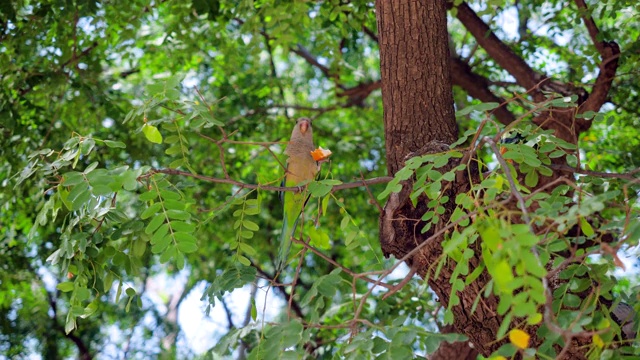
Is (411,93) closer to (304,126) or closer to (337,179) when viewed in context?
(337,179)

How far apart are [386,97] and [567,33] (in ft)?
11.4

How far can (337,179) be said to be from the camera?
4055 millimetres

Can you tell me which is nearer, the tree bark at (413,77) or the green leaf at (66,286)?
the green leaf at (66,286)

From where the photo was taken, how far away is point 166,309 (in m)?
8.41

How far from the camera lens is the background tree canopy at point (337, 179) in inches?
90.5

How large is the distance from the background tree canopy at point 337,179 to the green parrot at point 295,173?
0.22 m

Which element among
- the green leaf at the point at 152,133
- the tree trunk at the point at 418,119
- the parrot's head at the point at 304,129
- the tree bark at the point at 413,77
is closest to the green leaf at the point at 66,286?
the green leaf at the point at 152,133

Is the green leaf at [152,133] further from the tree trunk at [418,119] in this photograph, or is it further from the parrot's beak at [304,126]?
the parrot's beak at [304,126]

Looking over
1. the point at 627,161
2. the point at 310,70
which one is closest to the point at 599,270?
the point at 627,161

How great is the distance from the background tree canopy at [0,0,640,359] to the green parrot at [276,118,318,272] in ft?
0.71

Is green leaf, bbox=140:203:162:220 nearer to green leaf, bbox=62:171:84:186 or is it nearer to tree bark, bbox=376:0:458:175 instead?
green leaf, bbox=62:171:84:186

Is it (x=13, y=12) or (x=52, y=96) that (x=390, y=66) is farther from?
(x=52, y=96)

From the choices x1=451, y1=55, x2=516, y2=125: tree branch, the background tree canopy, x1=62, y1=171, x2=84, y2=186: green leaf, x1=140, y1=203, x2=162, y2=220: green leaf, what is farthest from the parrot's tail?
x1=451, y1=55, x2=516, y2=125: tree branch

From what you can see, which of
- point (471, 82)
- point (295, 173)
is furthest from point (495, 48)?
point (295, 173)
